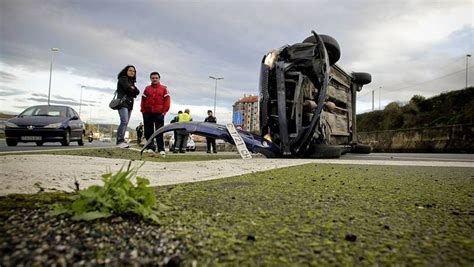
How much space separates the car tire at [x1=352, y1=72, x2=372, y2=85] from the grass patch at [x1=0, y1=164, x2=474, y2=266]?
9670mm

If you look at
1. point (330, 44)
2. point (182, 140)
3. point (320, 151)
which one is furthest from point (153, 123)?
point (330, 44)

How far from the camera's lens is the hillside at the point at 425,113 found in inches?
854

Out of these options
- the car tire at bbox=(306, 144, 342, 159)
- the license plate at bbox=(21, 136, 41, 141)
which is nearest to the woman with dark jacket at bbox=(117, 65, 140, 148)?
the car tire at bbox=(306, 144, 342, 159)

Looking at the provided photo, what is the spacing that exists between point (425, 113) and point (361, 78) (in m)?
18.4

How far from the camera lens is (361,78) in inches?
448

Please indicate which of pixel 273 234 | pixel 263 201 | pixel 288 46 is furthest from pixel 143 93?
pixel 273 234

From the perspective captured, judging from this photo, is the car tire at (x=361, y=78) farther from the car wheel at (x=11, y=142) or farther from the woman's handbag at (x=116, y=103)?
the car wheel at (x=11, y=142)

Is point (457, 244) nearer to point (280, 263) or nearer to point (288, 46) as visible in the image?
point (280, 263)

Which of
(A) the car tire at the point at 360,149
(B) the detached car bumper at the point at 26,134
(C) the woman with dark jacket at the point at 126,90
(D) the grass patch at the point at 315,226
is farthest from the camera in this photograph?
(A) the car tire at the point at 360,149

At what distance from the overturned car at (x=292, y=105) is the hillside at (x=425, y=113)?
1652cm

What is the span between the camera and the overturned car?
699 cm

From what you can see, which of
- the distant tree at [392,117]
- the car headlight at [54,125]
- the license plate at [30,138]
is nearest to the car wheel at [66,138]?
the car headlight at [54,125]

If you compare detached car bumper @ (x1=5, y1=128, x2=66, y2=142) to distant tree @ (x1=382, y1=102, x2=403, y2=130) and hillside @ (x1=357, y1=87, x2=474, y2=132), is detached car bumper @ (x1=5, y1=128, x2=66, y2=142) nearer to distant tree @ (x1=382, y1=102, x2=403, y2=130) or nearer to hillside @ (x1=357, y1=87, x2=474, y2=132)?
hillside @ (x1=357, y1=87, x2=474, y2=132)

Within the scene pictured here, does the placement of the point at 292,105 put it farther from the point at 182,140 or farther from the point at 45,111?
the point at 45,111
